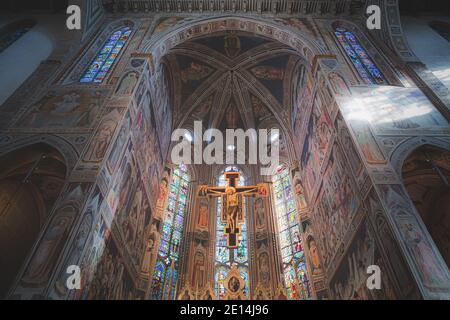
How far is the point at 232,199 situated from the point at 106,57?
7017mm

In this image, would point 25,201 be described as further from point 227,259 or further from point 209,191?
point 227,259

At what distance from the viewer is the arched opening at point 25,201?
27.0 feet

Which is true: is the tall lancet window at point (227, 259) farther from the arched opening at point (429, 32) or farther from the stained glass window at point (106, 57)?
the arched opening at point (429, 32)

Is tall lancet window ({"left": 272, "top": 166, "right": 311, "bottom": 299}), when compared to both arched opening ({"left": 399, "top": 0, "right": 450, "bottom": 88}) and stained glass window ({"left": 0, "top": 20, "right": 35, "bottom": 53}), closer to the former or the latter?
arched opening ({"left": 399, "top": 0, "right": 450, "bottom": 88})

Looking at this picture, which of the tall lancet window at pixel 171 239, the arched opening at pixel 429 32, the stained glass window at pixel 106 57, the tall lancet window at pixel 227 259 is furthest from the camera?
the tall lancet window at pixel 227 259

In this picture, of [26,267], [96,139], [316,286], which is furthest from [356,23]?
[26,267]

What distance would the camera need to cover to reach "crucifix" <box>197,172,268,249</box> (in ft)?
31.7

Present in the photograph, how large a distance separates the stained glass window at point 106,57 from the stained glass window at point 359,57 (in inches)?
344

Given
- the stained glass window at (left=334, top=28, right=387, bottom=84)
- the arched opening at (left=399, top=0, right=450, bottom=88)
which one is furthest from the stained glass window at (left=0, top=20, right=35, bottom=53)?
the arched opening at (left=399, top=0, right=450, bottom=88)

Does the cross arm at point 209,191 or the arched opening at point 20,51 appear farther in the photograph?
the cross arm at point 209,191

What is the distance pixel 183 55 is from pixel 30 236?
34.2 ft

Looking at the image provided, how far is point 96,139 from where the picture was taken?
7.98 metres

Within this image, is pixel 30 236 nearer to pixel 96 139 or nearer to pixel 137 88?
pixel 96 139

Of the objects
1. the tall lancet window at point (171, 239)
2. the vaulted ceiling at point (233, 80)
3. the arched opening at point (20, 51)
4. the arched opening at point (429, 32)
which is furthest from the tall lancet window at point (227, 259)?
the arched opening at point (429, 32)
